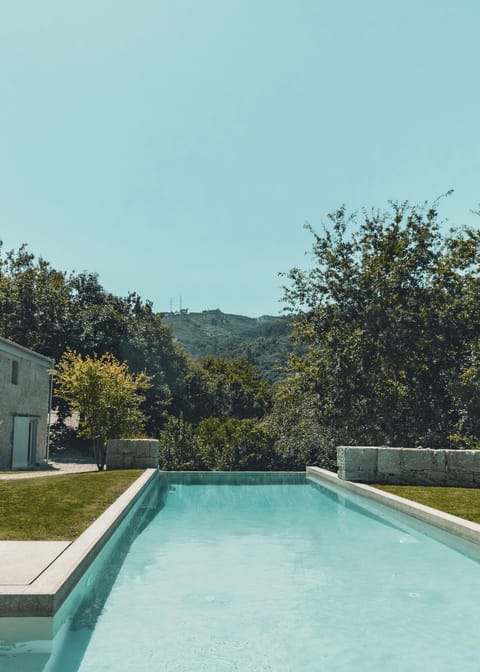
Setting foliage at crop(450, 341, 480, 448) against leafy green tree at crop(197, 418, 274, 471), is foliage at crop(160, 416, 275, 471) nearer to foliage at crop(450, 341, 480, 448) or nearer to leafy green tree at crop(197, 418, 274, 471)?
leafy green tree at crop(197, 418, 274, 471)

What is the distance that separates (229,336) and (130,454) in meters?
139

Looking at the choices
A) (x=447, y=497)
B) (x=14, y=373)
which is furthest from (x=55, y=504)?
(x=14, y=373)

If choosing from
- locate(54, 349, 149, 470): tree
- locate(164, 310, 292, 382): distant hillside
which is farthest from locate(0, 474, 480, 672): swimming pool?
locate(164, 310, 292, 382): distant hillside

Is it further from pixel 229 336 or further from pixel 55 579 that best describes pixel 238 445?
pixel 229 336

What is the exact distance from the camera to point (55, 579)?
5664 mm

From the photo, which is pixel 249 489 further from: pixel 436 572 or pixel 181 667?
pixel 181 667

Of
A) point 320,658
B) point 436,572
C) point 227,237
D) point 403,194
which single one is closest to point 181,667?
point 320,658

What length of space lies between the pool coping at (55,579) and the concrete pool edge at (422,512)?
5.52m

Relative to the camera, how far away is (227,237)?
29.2 meters

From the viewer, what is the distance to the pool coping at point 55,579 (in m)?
5.18

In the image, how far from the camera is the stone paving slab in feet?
18.5

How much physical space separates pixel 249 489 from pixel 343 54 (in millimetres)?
13530

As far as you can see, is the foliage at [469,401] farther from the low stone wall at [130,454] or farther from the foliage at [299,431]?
the low stone wall at [130,454]

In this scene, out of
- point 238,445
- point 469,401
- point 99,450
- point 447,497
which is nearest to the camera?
point 447,497
